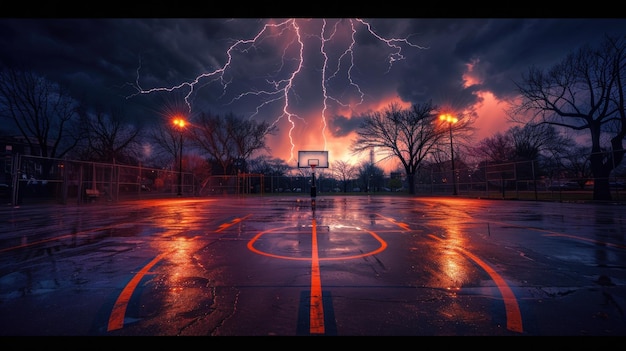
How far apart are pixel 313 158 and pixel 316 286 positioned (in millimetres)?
36587

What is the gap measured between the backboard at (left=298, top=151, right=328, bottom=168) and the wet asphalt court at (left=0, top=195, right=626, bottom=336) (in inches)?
1301

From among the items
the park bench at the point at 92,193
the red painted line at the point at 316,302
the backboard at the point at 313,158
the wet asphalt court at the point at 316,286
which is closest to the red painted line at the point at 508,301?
the wet asphalt court at the point at 316,286

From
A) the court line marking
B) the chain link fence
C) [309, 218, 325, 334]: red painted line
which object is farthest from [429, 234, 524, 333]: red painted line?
the chain link fence

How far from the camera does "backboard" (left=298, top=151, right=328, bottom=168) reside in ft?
129

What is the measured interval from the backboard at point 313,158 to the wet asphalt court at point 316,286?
108ft

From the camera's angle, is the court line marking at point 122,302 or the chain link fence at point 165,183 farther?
the chain link fence at point 165,183

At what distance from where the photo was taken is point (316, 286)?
346 centimetres

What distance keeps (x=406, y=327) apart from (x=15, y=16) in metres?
4.98

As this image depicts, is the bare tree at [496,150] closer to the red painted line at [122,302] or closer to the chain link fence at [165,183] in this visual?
the chain link fence at [165,183]

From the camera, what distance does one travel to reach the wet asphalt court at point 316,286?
2510mm

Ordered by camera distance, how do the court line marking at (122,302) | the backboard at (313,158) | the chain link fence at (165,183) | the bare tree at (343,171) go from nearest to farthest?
1. the court line marking at (122,302)
2. the chain link fence at (165,183)
3. the backboard at (313,158)
4. the bare tree at (343,171)

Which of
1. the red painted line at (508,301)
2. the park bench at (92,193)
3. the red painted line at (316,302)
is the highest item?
the park bench at (92,193)

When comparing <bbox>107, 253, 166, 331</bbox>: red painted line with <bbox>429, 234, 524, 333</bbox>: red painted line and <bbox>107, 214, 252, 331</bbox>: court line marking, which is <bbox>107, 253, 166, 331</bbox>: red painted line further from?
<bbox>429, 234, 524, 333</bbox>: red painted line

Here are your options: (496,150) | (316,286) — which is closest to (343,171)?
(496,150)
